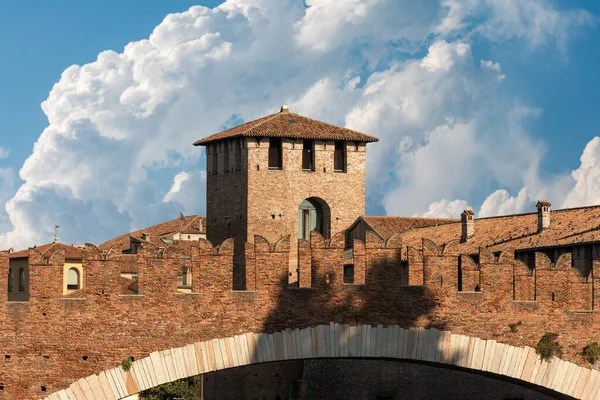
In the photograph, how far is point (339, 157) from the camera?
226 ft

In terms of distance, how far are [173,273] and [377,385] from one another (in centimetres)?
2906

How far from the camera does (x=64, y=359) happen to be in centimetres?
1980

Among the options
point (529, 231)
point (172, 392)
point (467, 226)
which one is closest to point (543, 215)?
point (529, 231)

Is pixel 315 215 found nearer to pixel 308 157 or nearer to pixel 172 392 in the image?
pixel 308 157

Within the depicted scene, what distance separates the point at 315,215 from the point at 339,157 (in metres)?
3.37

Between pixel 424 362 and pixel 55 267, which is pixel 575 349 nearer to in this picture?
pixel 424 362

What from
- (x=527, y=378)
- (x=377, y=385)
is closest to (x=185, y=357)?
(x=527, y=378)

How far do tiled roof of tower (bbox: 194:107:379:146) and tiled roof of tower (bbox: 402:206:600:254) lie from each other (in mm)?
11901

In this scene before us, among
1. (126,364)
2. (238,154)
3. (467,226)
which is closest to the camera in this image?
(126,364)

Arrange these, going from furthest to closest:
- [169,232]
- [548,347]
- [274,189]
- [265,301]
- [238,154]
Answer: [169,232], [238,154], [274,189], [548,347], [265,301]

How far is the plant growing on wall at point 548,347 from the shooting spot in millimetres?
21281

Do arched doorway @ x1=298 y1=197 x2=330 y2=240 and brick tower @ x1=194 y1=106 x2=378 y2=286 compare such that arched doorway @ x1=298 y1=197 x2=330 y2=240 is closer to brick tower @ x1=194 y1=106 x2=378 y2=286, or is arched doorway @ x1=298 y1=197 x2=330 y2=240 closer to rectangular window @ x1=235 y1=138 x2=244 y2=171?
brick tower @ x1=194 y1=106 x2=378 y2=286

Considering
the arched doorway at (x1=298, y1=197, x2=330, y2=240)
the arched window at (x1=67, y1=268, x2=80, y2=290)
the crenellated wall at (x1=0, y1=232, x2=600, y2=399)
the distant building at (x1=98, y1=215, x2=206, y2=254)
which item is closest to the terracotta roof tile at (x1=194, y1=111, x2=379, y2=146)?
the arched doorway at (x1=298, y1=197, x2=330, y2=240)

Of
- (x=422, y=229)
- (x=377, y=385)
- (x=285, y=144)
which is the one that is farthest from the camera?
(x=285, y=144)
